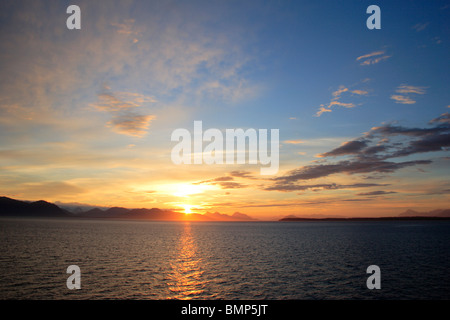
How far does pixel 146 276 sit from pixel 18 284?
16.9 meters

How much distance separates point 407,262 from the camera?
5569 cm

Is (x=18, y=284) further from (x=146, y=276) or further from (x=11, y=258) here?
(x=11, y=258)
